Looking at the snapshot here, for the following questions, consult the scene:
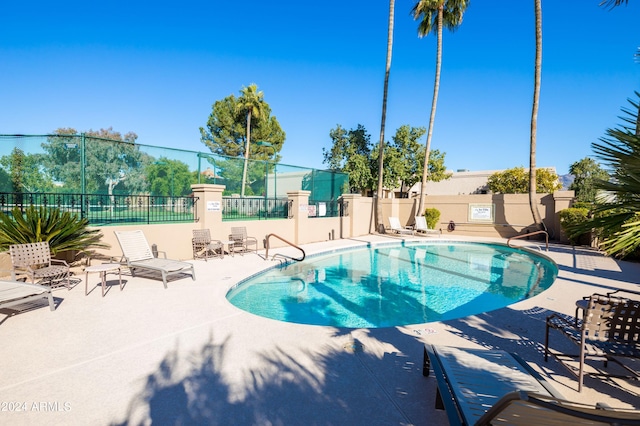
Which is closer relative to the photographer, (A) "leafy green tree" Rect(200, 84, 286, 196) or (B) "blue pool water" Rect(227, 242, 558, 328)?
(B) "blue pool water" Rect(227, 242, 558, 328)

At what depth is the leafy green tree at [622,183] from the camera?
94.3 inches

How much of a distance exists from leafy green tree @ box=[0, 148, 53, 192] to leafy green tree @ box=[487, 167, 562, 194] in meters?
35.8

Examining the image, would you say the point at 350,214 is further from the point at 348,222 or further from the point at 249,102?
the point at 249,102

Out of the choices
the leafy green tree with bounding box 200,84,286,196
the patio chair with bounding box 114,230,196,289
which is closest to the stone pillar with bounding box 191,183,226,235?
the patio chair with bounding box 114,230,196,289

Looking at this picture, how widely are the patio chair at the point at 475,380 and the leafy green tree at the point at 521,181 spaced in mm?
34383

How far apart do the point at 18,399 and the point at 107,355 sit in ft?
2.77

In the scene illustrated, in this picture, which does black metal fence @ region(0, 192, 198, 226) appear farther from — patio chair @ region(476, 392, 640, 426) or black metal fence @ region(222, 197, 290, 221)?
patio chair @ region(476, 392, 640, 426)

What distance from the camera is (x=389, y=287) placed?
8.31 m

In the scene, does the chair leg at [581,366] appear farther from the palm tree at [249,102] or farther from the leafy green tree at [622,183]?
the palm tree at [249,102]

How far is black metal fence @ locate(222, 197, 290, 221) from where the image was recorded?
11406 mm

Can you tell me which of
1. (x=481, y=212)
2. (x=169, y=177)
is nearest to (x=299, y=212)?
(x=169, y=177)

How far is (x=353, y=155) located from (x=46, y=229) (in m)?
20.8

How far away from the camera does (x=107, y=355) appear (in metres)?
3.61

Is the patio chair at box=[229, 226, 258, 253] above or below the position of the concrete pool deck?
above
